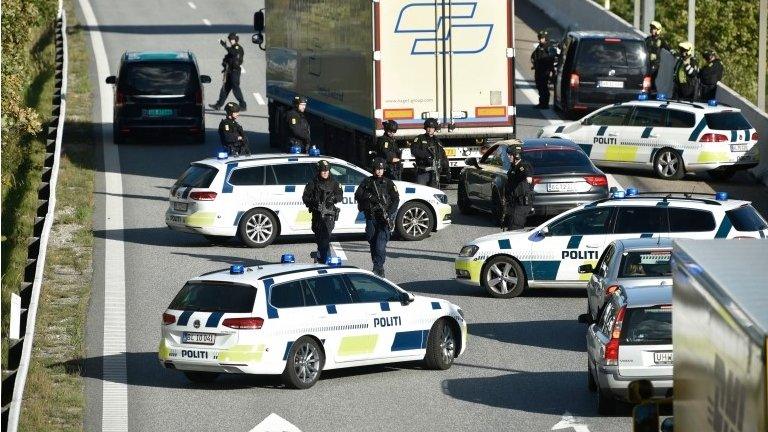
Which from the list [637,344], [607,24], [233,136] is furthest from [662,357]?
[607,24]

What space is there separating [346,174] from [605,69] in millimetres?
11425

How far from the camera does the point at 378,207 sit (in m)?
21.4

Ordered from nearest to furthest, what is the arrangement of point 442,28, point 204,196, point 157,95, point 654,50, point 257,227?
point 204,196 → point 257,227 → point 442,28 → point 157,95 → point 654,50

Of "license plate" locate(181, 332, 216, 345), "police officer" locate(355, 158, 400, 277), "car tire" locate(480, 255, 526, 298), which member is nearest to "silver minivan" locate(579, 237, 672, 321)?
"car tire" locate(480, 255, 526, 298)

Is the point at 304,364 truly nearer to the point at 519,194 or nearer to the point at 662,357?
the point at 662,357

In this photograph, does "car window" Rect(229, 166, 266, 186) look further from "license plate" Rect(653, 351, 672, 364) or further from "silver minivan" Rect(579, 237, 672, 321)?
"license plate" Rect(653, 351, 672, 364)

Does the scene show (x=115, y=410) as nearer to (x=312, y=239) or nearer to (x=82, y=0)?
(x=312, y=239)

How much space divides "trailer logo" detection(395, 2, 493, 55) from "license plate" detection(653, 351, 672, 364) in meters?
13.4

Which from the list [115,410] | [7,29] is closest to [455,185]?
[7,29]

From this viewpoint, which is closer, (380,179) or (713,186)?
(380,179)

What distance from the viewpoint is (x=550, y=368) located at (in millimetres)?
16938

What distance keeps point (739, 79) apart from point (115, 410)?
51314mm

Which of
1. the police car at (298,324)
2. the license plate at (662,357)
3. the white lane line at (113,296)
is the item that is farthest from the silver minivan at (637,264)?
the white lane line at (113,296)

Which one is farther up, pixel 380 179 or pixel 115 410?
pixel 380 179
